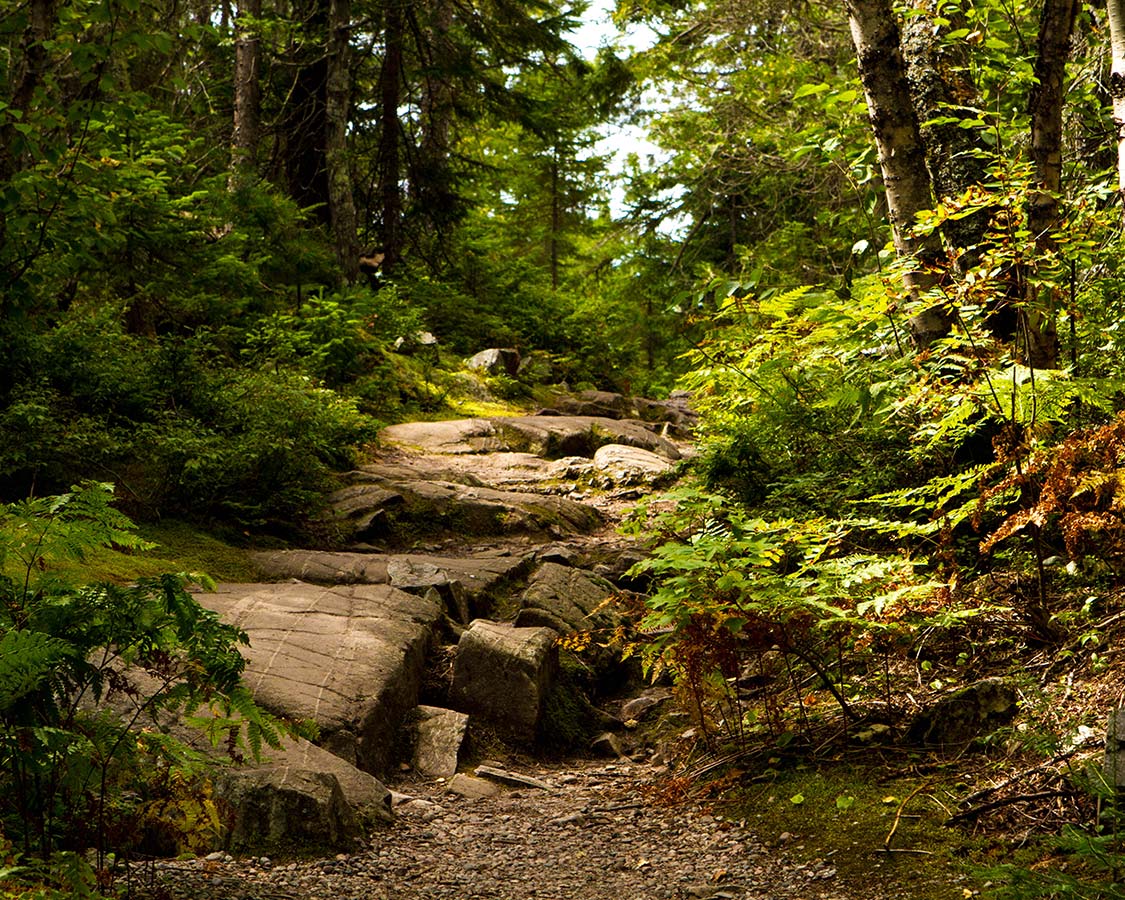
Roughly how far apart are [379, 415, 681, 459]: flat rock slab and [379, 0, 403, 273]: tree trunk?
6305 millimetres

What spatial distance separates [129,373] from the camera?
26.2 feet

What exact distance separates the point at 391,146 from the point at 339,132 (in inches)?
126

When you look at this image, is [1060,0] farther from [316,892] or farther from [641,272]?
[641,272]

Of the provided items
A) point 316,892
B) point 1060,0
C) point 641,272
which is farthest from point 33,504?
point 641,272

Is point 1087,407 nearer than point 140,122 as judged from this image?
Yes

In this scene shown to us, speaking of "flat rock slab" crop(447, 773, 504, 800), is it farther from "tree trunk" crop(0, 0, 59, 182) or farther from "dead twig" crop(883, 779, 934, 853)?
"tree trunk" crop(0, 0, 59, 182)

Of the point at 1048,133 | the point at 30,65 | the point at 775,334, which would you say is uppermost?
the point at 30,65

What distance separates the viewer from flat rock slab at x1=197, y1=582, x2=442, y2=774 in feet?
16.2

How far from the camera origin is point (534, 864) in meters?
3.99

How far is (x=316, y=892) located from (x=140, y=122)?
9.44 m

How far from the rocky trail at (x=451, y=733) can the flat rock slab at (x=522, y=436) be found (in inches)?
100

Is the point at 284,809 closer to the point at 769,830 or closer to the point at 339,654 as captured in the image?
the point at 339,654

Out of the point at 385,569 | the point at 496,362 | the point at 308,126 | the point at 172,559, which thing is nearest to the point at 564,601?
the point at 385,569

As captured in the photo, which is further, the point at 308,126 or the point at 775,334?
the point at 308,126
